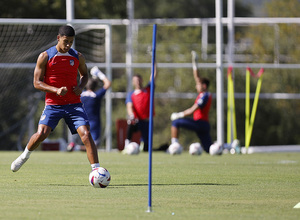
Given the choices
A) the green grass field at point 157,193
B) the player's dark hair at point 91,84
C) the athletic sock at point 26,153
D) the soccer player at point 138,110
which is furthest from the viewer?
the player's dark hair at point 91,84

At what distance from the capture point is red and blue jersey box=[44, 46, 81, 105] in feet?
34.0

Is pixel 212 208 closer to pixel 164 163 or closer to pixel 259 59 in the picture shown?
pixel 164 163

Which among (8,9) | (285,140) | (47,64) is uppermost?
(8,9)

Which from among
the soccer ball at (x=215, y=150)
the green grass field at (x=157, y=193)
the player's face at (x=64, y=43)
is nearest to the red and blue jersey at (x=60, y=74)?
the player's face at (x=64, y=43)

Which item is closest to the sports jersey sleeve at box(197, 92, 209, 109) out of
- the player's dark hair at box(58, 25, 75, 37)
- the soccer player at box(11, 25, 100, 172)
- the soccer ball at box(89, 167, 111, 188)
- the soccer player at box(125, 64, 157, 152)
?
the soccer player at box(125, 64, 157, 152)

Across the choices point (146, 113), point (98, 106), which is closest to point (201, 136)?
point (146, 113)

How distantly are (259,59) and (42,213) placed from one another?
2687 cm

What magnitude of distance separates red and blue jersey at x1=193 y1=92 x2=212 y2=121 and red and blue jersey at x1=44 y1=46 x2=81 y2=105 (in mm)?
8277

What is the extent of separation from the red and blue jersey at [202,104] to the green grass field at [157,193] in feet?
16.4

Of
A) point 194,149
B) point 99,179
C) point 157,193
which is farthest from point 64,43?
point 194,149

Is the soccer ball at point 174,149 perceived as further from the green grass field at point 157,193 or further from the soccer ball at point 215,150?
the green grass field at point 157,193

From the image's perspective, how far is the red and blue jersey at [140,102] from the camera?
19.2 meters

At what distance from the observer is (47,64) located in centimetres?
1036

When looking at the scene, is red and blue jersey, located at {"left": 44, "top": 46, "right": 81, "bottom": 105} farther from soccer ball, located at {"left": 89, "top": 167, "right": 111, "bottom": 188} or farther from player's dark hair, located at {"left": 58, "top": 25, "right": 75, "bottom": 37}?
soccer ball, located at {"left": 89, "top": 167, "right": 111, "bottom": 188}
